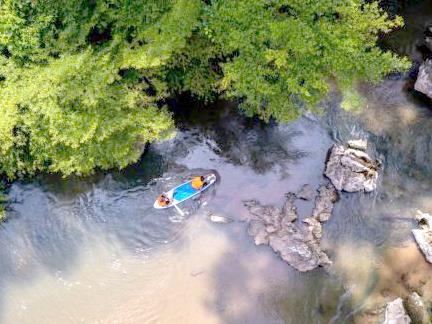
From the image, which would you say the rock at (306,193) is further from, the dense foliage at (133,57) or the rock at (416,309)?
the rock at (416,309)

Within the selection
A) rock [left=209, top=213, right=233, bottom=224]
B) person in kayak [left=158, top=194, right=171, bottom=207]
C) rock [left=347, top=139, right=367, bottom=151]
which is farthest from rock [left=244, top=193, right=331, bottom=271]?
rock [left=347, top=139, right=367, bottom=151]

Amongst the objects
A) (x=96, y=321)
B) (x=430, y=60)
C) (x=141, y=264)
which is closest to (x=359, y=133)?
(x=430, y=60)

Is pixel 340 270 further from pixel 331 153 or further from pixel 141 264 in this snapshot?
pixel 141 264

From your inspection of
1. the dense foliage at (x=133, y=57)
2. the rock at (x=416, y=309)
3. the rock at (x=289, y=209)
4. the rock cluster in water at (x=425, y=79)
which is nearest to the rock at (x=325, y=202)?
the rock at (x=289, y=209)

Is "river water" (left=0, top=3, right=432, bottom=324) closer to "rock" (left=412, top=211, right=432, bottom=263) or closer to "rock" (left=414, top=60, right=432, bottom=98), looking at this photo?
"rock" (left=412, top=211, right=432, bottom=263)

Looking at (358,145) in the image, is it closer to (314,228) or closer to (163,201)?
(314,228)

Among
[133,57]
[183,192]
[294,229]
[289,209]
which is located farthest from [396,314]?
[133,57]
